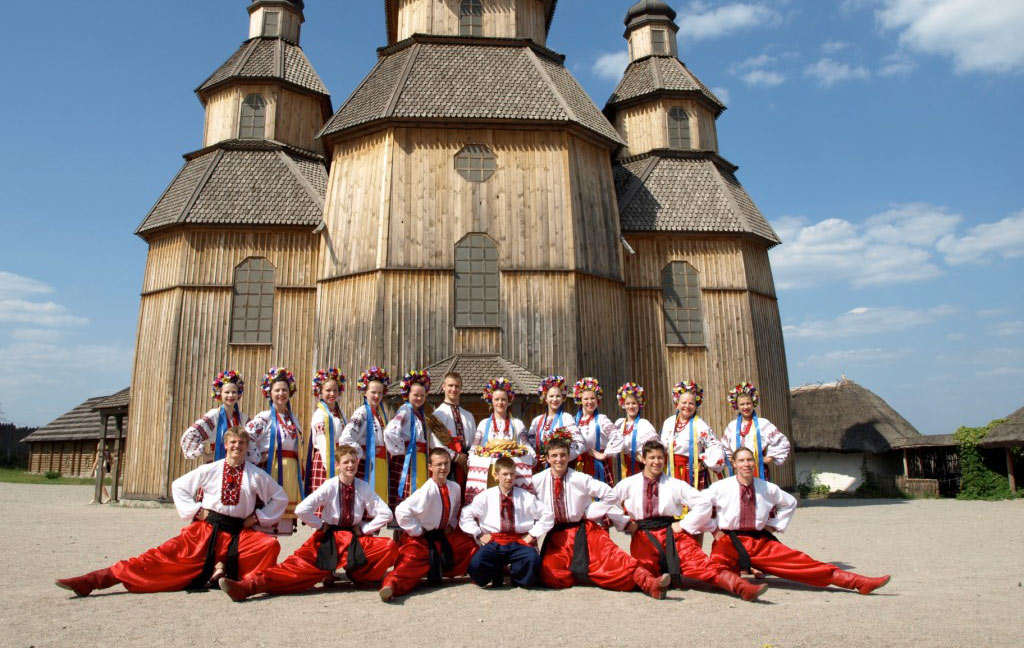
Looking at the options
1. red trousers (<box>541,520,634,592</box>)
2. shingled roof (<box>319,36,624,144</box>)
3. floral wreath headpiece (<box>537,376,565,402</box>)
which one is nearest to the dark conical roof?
shingled roof (<box>319,36,624,144</box>)

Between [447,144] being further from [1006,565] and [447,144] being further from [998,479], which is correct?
[998,479]

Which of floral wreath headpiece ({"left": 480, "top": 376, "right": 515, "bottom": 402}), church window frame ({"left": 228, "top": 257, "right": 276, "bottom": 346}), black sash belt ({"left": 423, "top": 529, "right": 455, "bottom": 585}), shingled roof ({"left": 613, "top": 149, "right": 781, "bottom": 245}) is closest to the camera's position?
black sash belt ({"left": 423, "top": 529, "right": 455, "bottom": 585})

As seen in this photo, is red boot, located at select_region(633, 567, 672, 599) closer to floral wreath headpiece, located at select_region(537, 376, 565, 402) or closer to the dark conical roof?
floral wreath headpiece, located at select_region(537, 376, 565, 402)

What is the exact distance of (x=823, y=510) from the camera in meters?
17.1

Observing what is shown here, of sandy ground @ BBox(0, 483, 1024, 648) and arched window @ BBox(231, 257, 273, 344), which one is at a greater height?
arched window @ BBox(231, 257, 273, 344)

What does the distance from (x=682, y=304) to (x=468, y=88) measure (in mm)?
7965

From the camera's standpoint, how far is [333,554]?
620 cm

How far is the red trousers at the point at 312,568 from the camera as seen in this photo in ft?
19.5

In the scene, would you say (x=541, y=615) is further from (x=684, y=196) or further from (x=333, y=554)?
(x=684, y=196)

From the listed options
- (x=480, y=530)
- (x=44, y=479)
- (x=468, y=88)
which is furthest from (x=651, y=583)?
(x=44, y=479)

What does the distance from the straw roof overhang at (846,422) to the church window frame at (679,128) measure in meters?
11.3

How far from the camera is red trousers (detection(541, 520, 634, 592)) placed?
616 cm

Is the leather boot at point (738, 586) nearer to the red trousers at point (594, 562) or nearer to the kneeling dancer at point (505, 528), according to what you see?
the red trousers at point (594, 562)

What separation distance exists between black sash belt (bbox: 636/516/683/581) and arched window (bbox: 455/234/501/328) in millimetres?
9075
